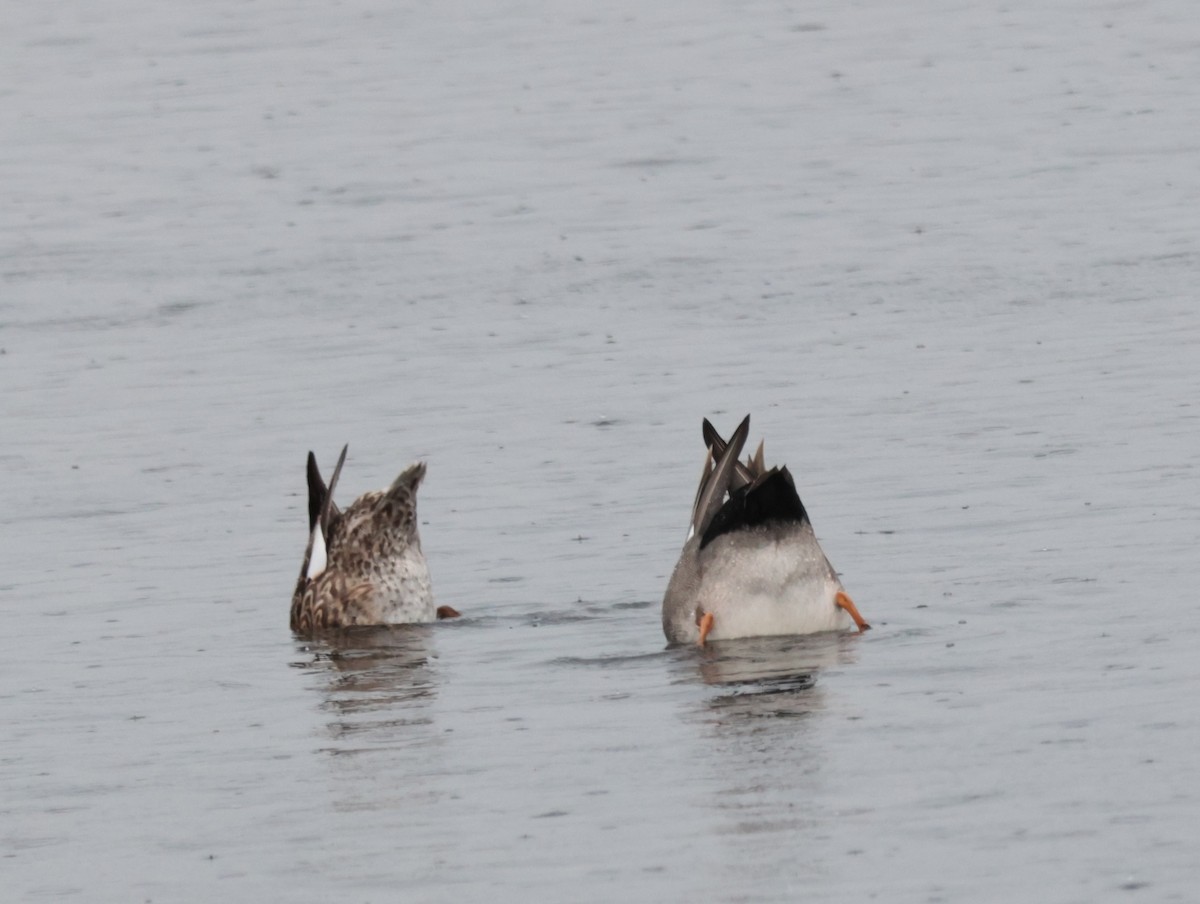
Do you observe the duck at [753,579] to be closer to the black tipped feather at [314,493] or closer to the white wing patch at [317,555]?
the white wing patch at [317,555]

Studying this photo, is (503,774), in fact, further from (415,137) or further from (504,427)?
(415,137)

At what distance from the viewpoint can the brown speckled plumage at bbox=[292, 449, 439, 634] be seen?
11883mm

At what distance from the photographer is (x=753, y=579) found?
10641 millimetres

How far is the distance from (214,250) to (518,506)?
8.69 metres

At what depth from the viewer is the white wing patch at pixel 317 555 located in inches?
474

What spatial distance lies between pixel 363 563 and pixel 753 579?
2396 mm

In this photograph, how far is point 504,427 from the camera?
14.8m

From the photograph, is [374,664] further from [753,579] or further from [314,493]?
[753,579]

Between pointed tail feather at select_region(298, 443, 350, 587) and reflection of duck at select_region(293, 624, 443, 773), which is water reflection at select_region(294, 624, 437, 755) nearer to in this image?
→ reflection of duck at select_region(293, 624, 443, 773)

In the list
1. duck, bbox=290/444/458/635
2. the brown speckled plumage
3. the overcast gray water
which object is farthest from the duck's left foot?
the brown speckled plumage

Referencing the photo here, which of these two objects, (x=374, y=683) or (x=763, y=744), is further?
(x=374, y=683)

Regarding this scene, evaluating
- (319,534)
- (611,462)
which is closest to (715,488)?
(319,534)

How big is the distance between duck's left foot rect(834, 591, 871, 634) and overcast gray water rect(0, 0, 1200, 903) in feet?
0.50

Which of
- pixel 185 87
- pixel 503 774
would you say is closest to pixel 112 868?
pixel 503 774
